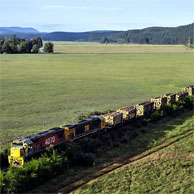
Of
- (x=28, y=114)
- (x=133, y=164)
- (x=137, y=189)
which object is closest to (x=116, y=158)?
(x=133, y=164)

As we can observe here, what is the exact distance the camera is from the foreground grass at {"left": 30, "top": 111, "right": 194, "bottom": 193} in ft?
72.7

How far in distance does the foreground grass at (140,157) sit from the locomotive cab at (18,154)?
341cm

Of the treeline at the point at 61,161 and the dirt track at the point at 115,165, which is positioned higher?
the treeline at the point at 61,161

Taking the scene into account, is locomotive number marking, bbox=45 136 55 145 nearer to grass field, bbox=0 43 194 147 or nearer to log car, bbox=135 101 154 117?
grass field, bbox=0 43 194 147

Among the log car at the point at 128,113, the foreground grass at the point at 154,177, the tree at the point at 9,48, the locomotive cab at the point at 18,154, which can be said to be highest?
the tree at the point at 9,48

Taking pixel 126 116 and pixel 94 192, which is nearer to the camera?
pixel 94 192

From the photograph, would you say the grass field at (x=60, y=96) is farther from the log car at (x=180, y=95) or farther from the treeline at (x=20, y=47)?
the treeline at (x=20, y=47)

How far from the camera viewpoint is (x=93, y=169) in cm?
2503

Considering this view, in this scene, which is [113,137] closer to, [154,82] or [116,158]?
[116,158]

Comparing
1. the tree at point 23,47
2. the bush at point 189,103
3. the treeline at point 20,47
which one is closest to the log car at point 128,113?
the bush at point 189,103

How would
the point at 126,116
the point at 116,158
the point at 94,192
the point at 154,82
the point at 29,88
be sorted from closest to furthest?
the point at 94,192 < the point at 116,158 < the point at 126,116 < the point at 29,88 < the point at 154,82

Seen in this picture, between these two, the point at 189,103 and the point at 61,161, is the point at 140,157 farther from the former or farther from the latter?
the point at 189,103

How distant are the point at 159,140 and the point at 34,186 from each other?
1565 centimetres

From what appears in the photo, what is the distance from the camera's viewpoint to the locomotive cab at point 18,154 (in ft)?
79.8
